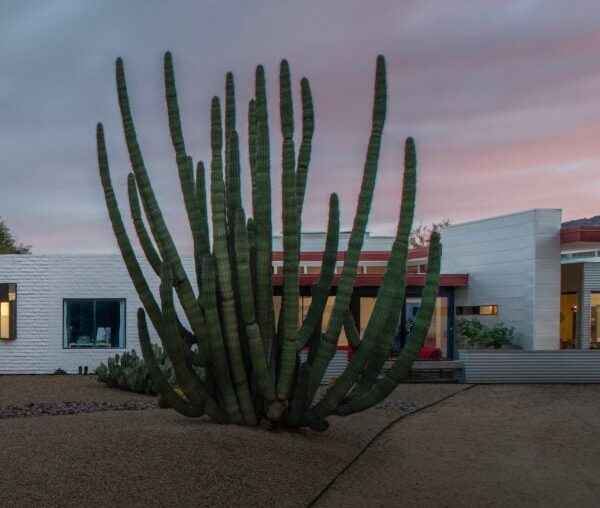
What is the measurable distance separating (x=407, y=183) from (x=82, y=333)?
46.4ft

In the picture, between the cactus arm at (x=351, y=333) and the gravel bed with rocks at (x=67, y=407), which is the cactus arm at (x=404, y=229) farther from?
the gravel bed with rocks at (x=67, y=407)

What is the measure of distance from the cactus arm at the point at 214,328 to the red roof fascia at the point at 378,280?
36.2 ft

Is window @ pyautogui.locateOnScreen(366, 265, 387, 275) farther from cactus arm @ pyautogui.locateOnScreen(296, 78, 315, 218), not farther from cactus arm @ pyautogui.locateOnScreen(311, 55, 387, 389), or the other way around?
cactus arm @ pyautogui.locateOnScreen(311, 55, 387, 389)

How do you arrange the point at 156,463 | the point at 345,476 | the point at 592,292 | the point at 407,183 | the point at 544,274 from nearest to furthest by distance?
the point at 156,463, the point at 345,476, the point at 407,183, the point at 544,274, the point at 592,292

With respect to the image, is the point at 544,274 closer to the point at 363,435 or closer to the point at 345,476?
the point at 363,435

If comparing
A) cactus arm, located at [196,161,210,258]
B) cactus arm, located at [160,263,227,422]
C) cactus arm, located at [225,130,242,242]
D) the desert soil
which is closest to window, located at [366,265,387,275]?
the desert soil

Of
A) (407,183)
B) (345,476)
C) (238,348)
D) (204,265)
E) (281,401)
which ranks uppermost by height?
(407,183)

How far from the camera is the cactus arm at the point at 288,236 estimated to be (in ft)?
30.6

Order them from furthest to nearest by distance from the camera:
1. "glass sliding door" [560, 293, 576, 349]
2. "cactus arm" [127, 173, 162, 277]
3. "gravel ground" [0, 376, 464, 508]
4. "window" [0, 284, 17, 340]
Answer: "glass sliding door" [560, 293, 576, 349], "window" [0, 284, 17, 340], "cactus arm" [127, 173, 162, 277], "gravel ground" [0, 376, 464, 508]

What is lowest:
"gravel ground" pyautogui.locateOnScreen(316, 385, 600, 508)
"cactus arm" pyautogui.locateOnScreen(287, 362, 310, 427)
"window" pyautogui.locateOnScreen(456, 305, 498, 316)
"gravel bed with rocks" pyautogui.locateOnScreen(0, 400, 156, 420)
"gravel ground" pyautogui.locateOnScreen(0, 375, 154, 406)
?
"gravel ground" pyautogui.locateOnScreen(316, 385, 600, 508)

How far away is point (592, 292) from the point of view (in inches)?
918

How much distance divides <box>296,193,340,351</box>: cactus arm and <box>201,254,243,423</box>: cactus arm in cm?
94

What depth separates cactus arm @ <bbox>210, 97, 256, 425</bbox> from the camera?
9.44m

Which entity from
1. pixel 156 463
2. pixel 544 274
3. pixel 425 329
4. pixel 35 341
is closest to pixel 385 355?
pixel 425 329
